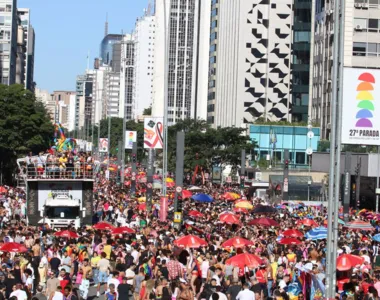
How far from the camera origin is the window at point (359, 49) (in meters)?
87.6

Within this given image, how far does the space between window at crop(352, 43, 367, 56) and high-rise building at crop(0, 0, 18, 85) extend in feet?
341

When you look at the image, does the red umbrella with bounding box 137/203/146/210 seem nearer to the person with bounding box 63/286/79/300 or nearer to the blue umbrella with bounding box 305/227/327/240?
the blue umbrella with bounding box 305/227/327/240

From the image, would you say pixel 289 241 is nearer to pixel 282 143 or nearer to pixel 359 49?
pixel 359 49

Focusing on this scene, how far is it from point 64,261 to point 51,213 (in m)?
18.2

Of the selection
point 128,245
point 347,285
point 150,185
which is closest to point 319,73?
point 150,185

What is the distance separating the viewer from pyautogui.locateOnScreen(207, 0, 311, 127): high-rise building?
12694 centimetres

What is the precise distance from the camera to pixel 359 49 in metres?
87.8

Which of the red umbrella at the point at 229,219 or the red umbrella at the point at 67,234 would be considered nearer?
the red umbrella at the point at 67,234

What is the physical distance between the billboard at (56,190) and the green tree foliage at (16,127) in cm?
4210

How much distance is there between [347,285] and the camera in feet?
75.1

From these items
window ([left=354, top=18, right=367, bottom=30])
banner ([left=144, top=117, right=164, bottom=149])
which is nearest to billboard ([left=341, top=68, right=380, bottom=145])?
banner ([left=144, top=117, right=164, bottom=149])

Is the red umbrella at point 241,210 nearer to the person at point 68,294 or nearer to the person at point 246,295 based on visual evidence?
the person at point 246,295

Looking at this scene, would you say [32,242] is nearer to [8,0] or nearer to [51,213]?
[51,213]

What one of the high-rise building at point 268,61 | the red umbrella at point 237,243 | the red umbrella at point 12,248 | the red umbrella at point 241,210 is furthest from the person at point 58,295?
the high-rise building at point 268,61
